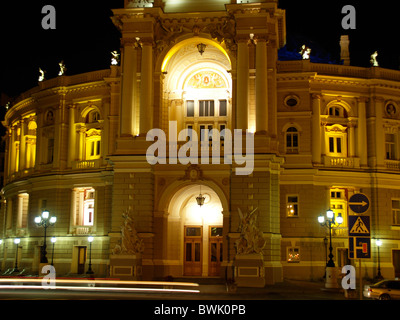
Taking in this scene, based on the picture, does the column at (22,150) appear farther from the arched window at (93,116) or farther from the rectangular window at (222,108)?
the rectangular window at (222,108)

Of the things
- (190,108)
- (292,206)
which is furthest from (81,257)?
(292,206)

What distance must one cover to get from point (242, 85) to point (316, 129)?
1041cm

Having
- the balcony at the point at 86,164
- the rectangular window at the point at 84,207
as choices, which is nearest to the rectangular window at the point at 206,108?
the balcony at the point at 86,164

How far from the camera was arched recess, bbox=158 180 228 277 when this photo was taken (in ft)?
145

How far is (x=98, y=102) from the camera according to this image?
174ft

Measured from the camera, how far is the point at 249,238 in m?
39.2

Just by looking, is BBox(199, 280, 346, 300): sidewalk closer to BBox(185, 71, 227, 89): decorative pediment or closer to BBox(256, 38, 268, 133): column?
BBox(256, 38, 268, 133): column

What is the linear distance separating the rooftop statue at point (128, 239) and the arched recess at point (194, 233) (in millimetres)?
2819

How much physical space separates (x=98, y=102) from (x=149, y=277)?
1847 centimetres

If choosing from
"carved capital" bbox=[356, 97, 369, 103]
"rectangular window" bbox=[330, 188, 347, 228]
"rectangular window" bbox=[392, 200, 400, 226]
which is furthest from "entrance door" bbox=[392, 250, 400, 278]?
"carved capital" bbox=[356, 97, 369, 103]

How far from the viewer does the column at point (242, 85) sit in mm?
42000

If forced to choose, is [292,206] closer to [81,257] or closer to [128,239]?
[128,239]
